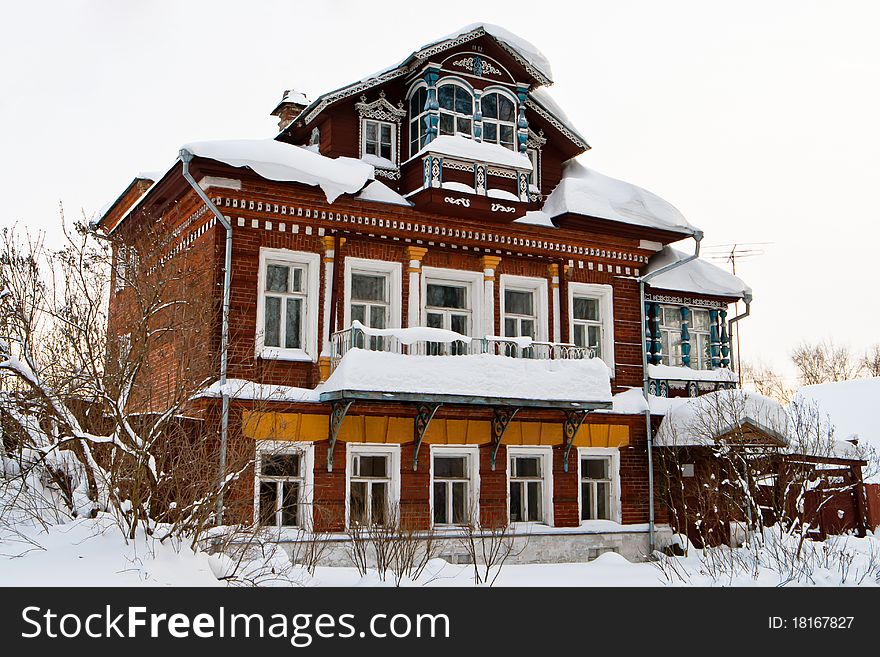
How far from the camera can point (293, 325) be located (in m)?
15.8

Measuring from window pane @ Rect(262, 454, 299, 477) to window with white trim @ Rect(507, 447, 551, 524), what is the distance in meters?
3.98

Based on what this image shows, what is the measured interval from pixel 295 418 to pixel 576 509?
5743 millimetres

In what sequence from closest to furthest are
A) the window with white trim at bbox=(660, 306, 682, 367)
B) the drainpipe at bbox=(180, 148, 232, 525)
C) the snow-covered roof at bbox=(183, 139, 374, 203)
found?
the drainpipe at bbox=(180, 148, 232, 525) → the snow-covered roof at bbox=(183, 139, 374, 203) → the window with white trim at bbox=(660, 306, 682, 367)

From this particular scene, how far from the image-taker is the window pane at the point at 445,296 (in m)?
17.2

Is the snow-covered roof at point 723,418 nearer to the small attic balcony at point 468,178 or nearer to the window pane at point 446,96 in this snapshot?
the small attic balcony at point 468,178

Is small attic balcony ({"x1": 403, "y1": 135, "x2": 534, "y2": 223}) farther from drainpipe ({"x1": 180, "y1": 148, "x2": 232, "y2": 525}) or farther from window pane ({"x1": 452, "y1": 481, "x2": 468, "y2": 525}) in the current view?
window pane ({"x1": 452, "y1": 481, "x2": 468, "y2": 525})

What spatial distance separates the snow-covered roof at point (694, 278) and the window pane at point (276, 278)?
7.60 m

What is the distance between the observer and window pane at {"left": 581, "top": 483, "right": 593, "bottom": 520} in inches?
700

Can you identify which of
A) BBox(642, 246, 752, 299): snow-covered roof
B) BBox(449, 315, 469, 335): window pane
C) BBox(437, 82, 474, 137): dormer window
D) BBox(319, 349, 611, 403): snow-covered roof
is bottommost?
BBox(319, 349, 611, 403): snow-covered roof

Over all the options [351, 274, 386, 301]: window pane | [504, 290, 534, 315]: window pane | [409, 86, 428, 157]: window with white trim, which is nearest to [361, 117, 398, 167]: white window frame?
[409, 86, 428, 157]: window with white trim

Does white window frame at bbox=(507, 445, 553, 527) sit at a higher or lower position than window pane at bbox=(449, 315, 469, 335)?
lower

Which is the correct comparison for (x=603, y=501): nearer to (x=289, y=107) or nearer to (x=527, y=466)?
(x=527, y=466)
